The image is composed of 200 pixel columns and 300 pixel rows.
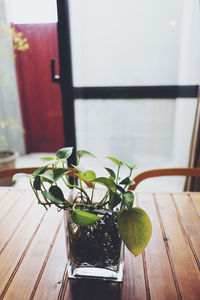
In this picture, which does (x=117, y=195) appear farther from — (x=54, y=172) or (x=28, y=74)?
(x=28, y=74)

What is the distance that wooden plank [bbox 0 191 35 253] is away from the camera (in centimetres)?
79

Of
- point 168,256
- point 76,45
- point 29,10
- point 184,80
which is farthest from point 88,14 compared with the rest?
point 168,256

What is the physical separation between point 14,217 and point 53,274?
13.3 inches

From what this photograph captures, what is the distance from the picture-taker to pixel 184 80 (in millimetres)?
1846

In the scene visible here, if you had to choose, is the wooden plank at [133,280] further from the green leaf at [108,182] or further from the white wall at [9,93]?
the white wall at [9,93]

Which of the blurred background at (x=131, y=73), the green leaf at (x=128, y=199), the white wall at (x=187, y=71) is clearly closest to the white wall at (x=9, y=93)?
the blurred background at (x=131, y=73)

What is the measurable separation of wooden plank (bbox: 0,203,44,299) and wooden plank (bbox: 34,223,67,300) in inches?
3.4

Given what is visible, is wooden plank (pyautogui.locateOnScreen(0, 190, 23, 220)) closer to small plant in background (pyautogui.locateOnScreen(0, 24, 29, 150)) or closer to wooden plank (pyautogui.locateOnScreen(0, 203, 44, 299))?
wooden plank (pyautogui.locateOnScreen(0, 203, 44, 299))

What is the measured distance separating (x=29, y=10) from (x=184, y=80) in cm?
150

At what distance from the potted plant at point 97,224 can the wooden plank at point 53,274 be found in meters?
0.04

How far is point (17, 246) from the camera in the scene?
741mm

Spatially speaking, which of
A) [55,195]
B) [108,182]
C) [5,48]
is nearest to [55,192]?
[55,195]

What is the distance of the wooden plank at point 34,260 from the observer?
59 centimetres

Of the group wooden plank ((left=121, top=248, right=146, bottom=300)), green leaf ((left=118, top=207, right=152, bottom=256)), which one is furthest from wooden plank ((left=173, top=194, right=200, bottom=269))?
green leaf ((left=118, top=207, right=152, bottom=256))
